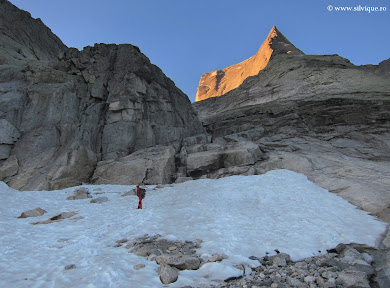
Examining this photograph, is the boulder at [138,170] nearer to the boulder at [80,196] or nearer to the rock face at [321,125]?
the rock face at [321,125]

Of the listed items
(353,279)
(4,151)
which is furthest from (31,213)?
(4,151)

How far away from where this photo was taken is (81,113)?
29.7m

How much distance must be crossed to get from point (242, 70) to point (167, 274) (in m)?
95.5

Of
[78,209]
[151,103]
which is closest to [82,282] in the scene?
[78,209]

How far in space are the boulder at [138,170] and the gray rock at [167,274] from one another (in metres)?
17.3

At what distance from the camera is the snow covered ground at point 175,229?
6242mm

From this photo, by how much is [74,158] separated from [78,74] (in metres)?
15.4

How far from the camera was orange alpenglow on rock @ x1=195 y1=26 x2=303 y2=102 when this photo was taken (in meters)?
69.4

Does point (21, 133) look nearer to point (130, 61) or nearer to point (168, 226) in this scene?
point (130, 61)

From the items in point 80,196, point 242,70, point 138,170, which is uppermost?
point 242,70

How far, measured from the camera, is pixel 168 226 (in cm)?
1047

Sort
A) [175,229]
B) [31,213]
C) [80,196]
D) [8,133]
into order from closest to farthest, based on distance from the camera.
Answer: [175,229] → [31,213] → [80,196] → [8,133]

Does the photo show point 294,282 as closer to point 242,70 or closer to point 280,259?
point 280,259

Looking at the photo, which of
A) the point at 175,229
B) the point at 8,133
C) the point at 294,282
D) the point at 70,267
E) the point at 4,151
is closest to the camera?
the point at 294,282
